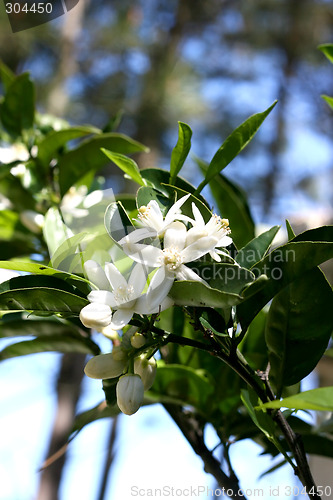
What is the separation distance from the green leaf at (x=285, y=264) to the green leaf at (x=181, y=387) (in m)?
0.19

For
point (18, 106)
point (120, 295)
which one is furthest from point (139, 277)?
point (18, 106)

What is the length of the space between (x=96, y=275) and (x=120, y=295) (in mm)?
31

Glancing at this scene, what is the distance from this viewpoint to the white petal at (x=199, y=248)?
1.24ft

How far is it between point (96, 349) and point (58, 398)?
1.83 m

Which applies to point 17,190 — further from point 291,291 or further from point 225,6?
point 225,6

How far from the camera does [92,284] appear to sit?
1.32 feet

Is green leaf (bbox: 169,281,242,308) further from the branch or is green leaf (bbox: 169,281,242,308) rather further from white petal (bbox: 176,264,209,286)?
the branch

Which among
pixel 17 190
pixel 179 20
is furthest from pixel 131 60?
pixel 17 190

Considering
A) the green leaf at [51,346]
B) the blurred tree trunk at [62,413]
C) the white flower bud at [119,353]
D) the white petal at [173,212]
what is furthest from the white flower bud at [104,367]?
the blurred tree trunk at [62,413]

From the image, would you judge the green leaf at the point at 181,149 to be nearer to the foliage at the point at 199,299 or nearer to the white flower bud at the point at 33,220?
the foliage at the point at 199,299

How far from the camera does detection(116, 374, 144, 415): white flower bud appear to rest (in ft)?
1.27

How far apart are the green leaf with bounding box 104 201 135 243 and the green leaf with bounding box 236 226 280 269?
0.09 meters

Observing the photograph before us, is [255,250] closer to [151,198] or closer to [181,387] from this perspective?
[151,198]

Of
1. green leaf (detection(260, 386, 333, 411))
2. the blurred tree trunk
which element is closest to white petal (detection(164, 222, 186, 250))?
green leaf (detection(260, 386, 333, 411))
